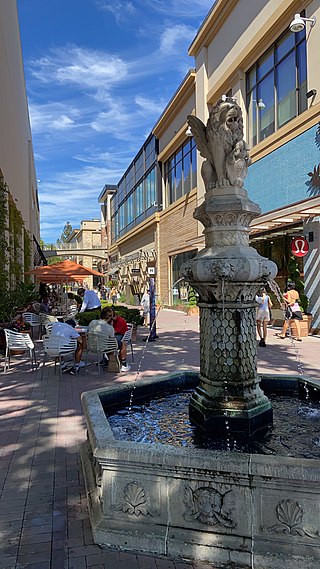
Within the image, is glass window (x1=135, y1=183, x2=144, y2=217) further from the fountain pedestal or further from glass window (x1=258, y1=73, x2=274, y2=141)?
the fountain pedestal

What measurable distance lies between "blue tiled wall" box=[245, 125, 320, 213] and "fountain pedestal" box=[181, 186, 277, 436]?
11.1m

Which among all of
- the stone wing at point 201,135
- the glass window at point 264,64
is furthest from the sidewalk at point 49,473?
the glass window at point 264,64

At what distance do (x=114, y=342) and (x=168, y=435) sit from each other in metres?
4.48

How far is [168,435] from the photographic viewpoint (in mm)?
4254

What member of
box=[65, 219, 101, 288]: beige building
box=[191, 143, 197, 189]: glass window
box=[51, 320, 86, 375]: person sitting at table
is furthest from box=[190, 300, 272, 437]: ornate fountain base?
box=[65, 219, 101, 288]: beige building

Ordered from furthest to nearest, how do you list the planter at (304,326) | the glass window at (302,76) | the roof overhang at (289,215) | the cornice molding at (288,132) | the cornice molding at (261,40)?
the cornice molding at (261,40) → the glass window at (302,76) → the planter at (304,326) → the cornice molding at (288,132) → the roof overhang at (289,215)

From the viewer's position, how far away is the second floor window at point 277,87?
49.4ft

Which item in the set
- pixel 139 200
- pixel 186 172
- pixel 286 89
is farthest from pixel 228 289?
pixel 139 200

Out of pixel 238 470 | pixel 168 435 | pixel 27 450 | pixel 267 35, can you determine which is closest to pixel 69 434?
pixel 27 450

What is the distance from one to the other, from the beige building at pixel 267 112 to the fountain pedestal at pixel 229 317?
8947 mm

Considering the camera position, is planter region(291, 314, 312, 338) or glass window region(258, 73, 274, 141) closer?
planter region(291, 314, 312, 338)

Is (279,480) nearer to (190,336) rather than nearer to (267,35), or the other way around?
(190,336)

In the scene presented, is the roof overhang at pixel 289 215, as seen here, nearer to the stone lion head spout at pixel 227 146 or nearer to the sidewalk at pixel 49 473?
the sidewalk at pixel 49 473

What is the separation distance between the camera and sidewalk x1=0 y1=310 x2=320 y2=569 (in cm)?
294
